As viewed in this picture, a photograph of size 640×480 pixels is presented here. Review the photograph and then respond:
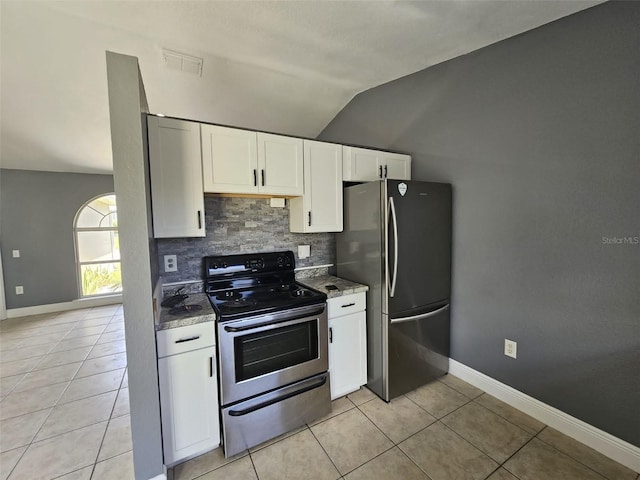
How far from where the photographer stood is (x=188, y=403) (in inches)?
62.0

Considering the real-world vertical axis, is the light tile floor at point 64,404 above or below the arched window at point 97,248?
below

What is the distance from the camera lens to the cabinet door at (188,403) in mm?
1523

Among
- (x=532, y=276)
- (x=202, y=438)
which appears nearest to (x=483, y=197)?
(x=532, y=276)

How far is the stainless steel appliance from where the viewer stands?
64.4 inches

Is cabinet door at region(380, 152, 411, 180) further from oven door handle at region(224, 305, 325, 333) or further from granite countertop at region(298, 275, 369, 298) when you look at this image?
oven door handle at region(224, 305, 325, 333)

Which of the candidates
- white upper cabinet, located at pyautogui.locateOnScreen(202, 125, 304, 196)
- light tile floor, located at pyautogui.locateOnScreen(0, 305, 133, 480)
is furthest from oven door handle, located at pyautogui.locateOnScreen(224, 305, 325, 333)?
light tile floor, located at pyautogui.locateOnScreen(0, 305, 133, 480)

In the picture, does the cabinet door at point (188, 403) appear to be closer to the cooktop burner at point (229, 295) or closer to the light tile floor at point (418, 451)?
the light tile floor at point (418, 451)

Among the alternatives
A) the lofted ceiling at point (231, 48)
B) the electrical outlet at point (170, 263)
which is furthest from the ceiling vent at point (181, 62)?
the electrical outlet at point (170, 263)

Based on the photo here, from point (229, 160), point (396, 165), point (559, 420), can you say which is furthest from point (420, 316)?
point (229, 160)

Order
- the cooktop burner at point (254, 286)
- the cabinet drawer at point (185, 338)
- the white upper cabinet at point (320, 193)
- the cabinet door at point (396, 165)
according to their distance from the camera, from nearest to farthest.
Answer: the cabinet drawer at point (185, 338) < the cooktop burner at point (254, 286) < the white upper cabinet at point (320, 193) < the cabinet door at point (396, 165)

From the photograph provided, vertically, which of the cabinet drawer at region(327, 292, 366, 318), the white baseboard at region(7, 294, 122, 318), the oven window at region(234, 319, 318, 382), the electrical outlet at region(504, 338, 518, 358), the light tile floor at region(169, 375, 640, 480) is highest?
the cabinet drawer at region(327, 292, 366, 318)

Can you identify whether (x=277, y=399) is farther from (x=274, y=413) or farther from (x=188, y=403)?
(x=188, y=403)

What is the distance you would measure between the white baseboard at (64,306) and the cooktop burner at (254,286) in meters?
4.14

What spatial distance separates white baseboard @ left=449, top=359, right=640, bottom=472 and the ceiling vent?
11.6 ft
